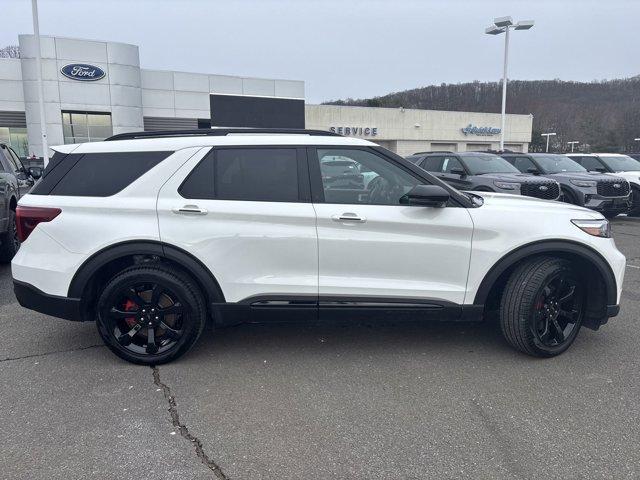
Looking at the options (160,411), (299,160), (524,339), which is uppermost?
(299,160)

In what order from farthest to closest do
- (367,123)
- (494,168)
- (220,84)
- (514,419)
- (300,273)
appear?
1. (367,123)
2. (220,84)
3. (494,168)
4. (300,273)
5. (514,419)

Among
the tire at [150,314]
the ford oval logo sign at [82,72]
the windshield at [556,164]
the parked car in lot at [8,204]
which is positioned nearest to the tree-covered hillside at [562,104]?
the ford oval logo sign at [82,72]

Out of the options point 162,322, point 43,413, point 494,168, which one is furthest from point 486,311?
point 494,168

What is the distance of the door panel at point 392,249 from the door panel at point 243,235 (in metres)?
0.15

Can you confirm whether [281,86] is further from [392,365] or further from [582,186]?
[392,365]

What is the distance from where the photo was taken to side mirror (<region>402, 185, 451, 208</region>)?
3.52m

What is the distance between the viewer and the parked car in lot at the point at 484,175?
9.56 m

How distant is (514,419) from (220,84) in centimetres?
3381

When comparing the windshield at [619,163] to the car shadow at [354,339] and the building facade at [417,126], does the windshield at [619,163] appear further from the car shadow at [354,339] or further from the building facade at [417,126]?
the building facade at [417,126]

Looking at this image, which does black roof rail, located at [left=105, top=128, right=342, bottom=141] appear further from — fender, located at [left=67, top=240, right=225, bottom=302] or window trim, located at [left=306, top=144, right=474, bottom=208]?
fender, located at [left=67, top=240, right=225, bottom=302]

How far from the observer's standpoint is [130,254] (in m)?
3.61

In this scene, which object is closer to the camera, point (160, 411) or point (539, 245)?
point (160, 411)

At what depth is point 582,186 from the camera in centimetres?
1095

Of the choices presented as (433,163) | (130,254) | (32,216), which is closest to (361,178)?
(130,254)
